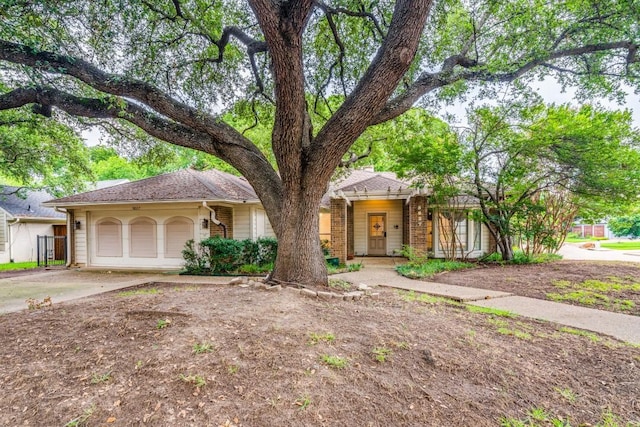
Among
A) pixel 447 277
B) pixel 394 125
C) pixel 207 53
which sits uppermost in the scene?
pixel 207 53

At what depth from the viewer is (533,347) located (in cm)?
345

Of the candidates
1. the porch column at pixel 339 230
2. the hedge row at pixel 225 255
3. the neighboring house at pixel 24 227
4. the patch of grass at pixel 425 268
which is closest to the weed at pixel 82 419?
the hedge row at pixel 225 255

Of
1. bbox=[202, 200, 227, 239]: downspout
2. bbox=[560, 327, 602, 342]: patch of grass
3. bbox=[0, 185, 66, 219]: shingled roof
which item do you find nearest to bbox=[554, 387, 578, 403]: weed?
bbox=[560, 327, 602, 342]: patch of grass

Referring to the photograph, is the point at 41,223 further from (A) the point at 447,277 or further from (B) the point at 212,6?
(A) the point at 447,277

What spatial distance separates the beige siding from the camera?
523 inches

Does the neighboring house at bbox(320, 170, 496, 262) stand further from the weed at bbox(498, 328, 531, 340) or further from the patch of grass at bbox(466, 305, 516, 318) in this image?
the weed at bbox(498, 328, 531, 340)

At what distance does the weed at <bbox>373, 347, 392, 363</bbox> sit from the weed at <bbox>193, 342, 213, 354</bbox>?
1422mm

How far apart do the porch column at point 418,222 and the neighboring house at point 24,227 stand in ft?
53.4

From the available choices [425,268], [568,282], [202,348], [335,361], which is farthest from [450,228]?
[202,348]

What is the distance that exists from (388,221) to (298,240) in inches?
347

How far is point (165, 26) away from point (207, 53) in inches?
37.4

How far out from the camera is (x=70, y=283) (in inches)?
325

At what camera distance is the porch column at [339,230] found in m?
10.6

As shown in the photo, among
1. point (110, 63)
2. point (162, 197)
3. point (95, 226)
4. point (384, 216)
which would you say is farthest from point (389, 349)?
point (95, 226)
